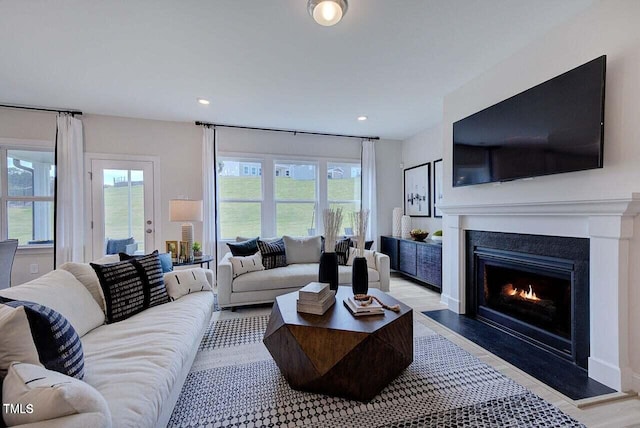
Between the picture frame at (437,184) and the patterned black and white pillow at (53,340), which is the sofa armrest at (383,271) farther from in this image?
the patterned black and white pillow at (53,340)

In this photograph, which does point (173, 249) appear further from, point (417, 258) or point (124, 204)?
point (417, 258)

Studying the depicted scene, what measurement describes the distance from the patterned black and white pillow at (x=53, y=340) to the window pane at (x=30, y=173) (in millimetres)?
3681

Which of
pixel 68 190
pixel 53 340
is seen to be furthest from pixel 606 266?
pixel 68 190

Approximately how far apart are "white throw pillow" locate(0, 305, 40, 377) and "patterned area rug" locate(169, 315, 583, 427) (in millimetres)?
852

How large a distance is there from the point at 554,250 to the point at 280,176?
3746 millimetres

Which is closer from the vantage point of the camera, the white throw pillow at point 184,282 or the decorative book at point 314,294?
the decorative book at point 314,294

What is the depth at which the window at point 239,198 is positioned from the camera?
460cm

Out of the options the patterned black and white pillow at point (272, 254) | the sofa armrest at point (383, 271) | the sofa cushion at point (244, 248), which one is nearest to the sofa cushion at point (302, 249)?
the patterned black and white pillow at point (272, 254)

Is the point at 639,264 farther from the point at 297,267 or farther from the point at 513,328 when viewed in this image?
the point at 297,267

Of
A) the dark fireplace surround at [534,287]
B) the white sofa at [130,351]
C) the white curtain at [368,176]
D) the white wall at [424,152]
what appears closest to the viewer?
the white sofa at [130,351]

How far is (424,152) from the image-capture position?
4.71 meters

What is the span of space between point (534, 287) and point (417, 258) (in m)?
1.74

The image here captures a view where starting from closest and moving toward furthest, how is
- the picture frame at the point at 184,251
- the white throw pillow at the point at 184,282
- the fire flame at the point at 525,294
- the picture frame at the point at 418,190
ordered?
the white throw pillow at the point at 184,282 → the fire flame at the point at 525,294 → the picture frame at the point at 184,251 → the picture frame at the point at 418,190

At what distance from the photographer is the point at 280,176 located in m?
4.85
